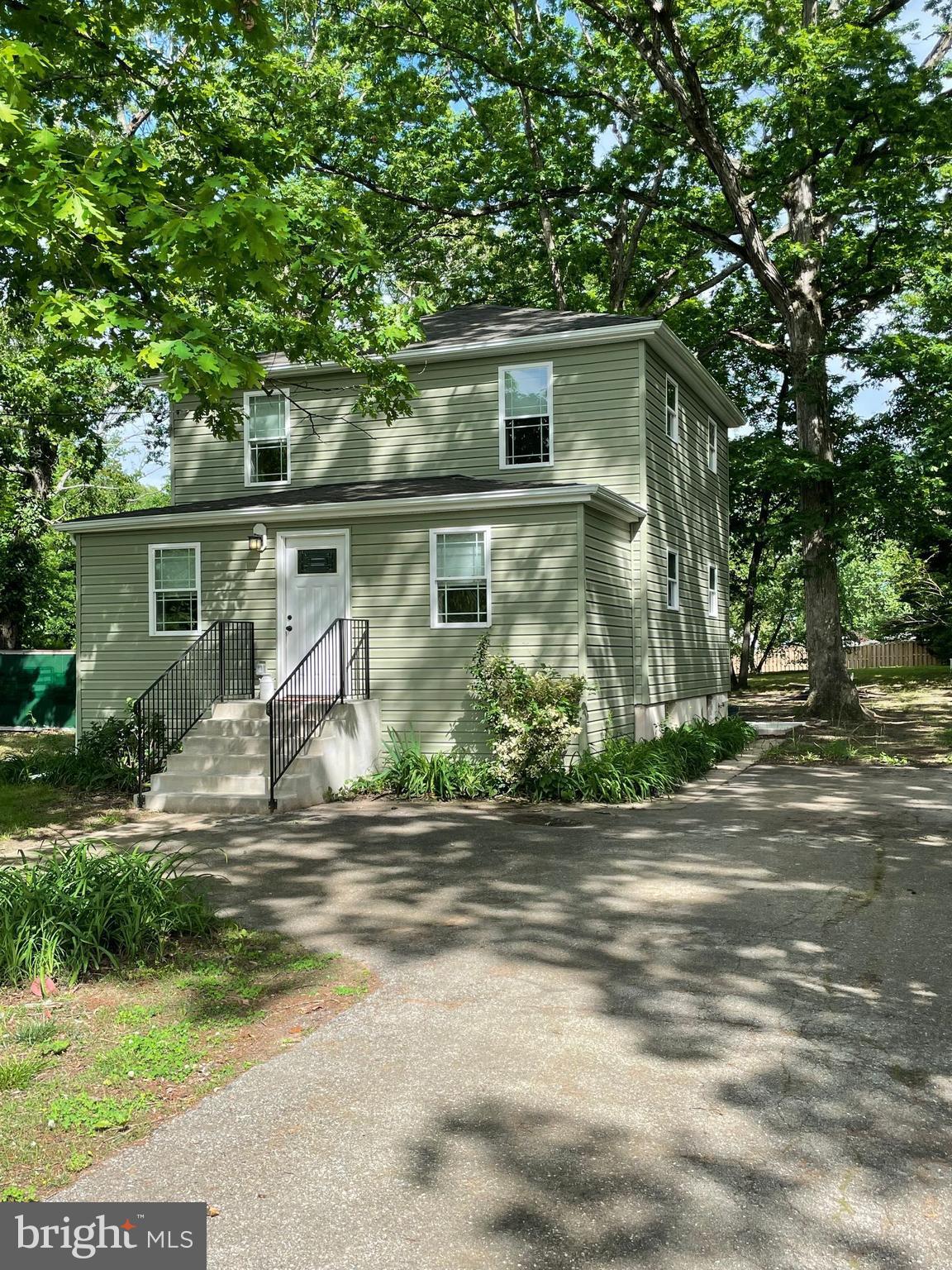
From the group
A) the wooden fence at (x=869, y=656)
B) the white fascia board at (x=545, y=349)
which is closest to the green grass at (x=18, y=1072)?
the white fascia board at (x=545, y=349)

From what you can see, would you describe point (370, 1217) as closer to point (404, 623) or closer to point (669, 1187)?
point (669, 1187)

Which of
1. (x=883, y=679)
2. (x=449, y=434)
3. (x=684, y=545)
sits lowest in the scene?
(x=883, y=679)

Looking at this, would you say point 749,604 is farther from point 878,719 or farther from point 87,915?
point 87,915

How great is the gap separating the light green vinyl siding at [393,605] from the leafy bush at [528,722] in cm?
71

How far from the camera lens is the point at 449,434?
50.3ft

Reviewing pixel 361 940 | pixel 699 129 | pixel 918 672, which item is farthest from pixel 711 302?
pixel 361 940

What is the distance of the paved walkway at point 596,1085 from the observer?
2.92 meters

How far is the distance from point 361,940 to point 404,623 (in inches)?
303

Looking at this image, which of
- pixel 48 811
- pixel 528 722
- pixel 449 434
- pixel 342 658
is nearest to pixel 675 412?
pixel 449 434

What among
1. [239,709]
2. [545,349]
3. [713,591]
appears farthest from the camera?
[713,591]

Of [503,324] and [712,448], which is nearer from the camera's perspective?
[503,324]

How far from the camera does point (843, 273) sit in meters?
22.7

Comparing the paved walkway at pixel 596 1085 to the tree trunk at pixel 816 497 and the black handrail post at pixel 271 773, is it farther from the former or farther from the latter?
the tree trunk at pixel 816 497

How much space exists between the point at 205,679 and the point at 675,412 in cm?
870
